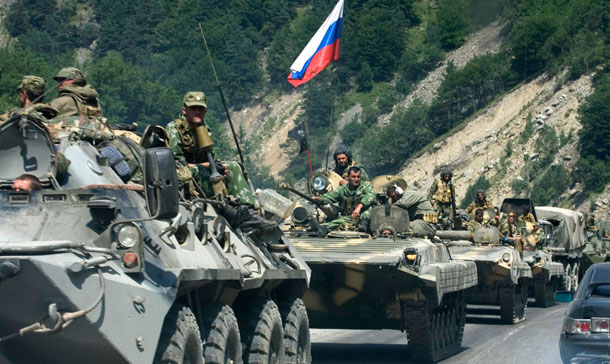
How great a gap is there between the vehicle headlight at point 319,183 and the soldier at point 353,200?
0.65 meters

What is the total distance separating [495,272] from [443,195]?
3.70 m

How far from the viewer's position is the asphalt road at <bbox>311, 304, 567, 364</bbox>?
1605 cm

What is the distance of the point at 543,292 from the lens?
93.1ft

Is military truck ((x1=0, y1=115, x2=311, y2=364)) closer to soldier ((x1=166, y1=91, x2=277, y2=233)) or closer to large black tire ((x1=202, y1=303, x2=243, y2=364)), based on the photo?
large black tire ((x1=202, y1=303, x2=243, y2=364))

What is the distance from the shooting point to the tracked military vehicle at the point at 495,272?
21.8 metres

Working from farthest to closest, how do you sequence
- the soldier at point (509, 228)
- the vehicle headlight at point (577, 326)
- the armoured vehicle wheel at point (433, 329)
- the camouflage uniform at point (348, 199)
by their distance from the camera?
the soldier at point (509, 228) → the camouflage uniform at point (348, 199) → the armoured vehicle wheel at point (433, 329) → the vehicle headlight at point (577, 326)

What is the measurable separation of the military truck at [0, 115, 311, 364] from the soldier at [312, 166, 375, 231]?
7.32m

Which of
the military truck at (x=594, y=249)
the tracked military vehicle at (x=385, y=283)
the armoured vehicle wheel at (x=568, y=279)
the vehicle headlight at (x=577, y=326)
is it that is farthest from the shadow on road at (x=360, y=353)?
the military truck at (x=594, y=249)

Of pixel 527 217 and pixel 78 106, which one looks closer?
pixel 78 106

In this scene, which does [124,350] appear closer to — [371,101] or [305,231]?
[305,231]

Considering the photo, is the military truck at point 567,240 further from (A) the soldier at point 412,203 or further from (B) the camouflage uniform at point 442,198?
(A) the soldier at point 412,203

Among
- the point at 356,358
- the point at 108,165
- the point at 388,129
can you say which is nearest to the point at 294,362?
the point at 108,165

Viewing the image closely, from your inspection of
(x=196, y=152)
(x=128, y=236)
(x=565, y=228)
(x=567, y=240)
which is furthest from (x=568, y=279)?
(x=128, y=236)

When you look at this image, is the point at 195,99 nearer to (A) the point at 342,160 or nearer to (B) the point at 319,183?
(B) the point at 319,183
